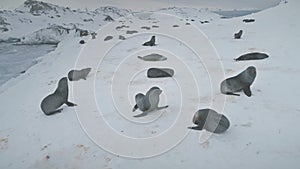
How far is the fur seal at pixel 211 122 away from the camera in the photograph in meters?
2.96

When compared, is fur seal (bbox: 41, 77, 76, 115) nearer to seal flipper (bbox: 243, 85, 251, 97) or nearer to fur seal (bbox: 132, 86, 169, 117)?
fur seal (bbox: 132, 86, 169, 117)

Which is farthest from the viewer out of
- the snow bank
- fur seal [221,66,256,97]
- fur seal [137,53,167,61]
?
the snow bank

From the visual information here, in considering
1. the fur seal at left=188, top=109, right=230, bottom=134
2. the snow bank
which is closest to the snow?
the fur seal at left=188, top=109, right=230, bottom=134

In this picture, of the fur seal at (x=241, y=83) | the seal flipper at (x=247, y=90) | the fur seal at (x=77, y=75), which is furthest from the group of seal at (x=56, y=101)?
the seal flipper at (x=247, y=90)

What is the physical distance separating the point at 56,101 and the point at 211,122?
Answer: 237cm

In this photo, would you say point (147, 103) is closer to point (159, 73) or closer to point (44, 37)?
point (159, 73)

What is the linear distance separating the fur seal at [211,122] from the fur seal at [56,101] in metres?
2.06

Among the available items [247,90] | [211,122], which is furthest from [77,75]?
[211,122]

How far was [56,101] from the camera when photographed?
13.6 feet

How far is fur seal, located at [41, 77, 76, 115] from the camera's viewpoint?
4.02 m

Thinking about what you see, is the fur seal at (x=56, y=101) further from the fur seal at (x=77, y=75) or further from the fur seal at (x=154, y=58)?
the fur seal at (x=154, y=58)

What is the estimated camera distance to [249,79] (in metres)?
4.17

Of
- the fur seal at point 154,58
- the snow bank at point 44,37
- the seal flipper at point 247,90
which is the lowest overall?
the seal flipper at point 247,90

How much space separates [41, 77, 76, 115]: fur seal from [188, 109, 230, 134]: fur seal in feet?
6.77
